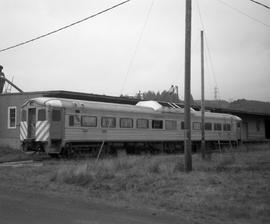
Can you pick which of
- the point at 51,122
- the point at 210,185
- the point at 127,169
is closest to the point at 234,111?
the point at 51,122

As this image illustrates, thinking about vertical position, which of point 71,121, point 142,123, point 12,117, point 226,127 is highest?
point 12,117

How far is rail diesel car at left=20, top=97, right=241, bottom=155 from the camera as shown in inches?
926

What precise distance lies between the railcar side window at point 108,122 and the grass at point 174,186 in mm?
8339

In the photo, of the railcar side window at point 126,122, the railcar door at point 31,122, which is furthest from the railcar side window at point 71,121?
the railcar side window at point 126,122

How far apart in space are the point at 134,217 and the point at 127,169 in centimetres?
728

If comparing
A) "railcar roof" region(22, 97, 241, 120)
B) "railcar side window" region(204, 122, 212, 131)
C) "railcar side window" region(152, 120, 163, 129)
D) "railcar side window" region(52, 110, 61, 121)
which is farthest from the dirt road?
"railcar side window" region(204, 122, 212, 131)

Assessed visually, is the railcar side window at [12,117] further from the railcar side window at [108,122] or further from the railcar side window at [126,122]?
the railcar side window at [126,122]

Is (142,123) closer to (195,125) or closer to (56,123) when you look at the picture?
(195,125)

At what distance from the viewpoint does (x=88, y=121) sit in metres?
24.9

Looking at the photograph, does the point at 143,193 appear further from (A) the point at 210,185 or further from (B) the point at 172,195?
(A) the point at 210,185

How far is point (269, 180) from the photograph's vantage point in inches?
512

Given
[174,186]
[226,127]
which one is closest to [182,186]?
[174,186]

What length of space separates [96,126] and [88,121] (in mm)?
650

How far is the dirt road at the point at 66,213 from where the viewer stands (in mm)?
8383
